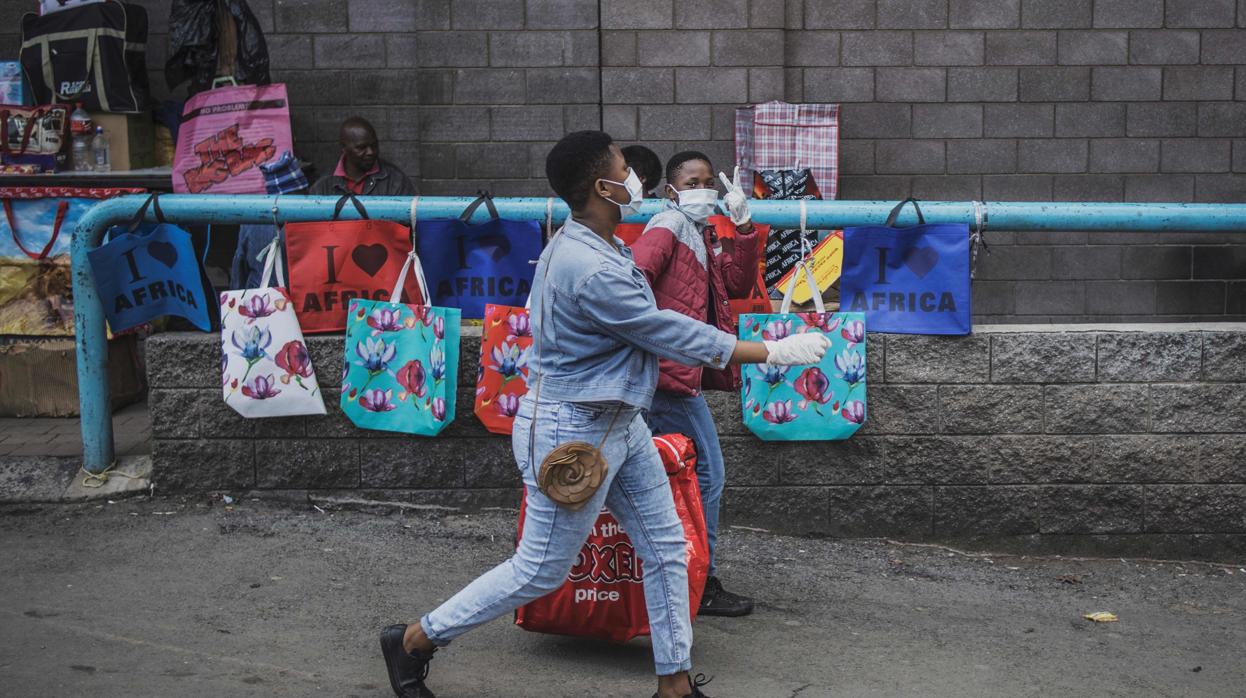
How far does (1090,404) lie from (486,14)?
189 inches

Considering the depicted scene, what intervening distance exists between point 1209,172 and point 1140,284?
922 mm

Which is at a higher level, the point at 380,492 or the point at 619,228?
the point at 619,228

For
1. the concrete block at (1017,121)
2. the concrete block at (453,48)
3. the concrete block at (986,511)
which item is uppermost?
the concrete block at (453,48)

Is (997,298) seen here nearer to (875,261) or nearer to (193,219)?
(875,261)

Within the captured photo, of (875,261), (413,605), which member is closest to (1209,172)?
(875,261)

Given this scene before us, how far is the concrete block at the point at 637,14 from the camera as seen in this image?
862 centimetres

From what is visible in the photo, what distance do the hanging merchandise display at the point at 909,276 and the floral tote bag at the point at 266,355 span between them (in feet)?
7.96

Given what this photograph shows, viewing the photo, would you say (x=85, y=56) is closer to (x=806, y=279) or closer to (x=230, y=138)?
(x=230, y=138)

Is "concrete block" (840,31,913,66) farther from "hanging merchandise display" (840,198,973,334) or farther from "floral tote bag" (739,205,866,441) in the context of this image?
"floral tote bag" (739,205,866,441)

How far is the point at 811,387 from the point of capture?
224 inches

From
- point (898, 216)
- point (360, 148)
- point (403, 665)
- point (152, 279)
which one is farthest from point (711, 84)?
point (403, 665)

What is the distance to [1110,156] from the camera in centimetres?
927

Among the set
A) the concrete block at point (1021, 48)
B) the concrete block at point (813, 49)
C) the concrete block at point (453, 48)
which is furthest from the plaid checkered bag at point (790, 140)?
the concrete block at point (453, 48)

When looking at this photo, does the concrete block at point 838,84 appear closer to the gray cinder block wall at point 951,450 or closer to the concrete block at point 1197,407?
the gray cinder block wall at point 951,450
